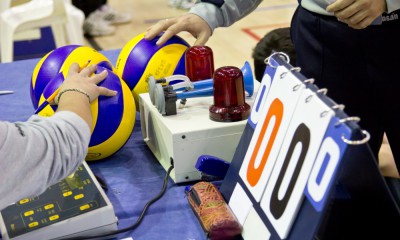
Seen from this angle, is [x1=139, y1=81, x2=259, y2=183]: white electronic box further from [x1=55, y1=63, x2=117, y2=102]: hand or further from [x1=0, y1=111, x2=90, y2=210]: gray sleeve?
[x1=0, y1=111, x2=90, y2=210]: gray sleeve

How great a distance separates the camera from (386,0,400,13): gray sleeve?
1322 millimetres

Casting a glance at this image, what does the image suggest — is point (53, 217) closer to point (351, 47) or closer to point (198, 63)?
point (198, 63)

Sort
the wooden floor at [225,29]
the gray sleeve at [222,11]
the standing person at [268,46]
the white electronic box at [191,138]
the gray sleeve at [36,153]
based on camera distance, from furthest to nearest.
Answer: the wooden floor at [225,29] → the standing person at [268,46] → the gray sleeve at [222,11] → the white electronic box at [191,138] → the gray sleeve at [36,153]

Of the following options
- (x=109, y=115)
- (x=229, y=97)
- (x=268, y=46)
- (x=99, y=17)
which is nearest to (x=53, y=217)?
(x=109, y=115)

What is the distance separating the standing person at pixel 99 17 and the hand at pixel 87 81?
→ 3.68 meters

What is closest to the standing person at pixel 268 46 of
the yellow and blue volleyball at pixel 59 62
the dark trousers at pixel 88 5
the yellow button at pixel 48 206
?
the yellow and blue volleyball at pixel 59 62

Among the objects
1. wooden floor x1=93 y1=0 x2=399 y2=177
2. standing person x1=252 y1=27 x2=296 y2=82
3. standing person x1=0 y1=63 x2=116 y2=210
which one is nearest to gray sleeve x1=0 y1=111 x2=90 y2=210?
standing person x1=0 y1=63 x2=116 y2=210

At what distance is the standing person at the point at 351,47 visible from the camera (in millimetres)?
1386

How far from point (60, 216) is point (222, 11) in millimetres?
811

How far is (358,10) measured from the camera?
1.32 m

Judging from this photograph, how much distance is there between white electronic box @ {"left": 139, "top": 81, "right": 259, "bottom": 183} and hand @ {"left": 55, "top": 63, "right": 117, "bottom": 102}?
14 cm

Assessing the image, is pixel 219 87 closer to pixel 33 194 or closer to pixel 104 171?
pixel 104 171

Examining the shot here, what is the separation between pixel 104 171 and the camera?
138cm

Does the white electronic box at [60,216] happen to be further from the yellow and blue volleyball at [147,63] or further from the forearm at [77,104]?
the yellow and blue volleyball at [147,63]
